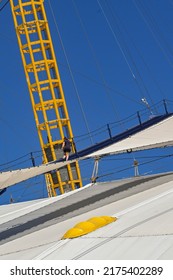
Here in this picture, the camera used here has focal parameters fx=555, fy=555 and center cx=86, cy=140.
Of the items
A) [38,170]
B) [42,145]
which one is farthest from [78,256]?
[42,145]

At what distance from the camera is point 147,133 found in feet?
88.3

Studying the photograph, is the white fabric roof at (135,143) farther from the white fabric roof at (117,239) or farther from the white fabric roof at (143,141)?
the white fabric roof at (117,239)

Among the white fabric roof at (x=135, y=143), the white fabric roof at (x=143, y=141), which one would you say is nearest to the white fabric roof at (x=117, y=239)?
the white fabric roof at (x=135, y=143)

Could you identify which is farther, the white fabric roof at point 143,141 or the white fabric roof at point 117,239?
the white fabric roof at point 143,141

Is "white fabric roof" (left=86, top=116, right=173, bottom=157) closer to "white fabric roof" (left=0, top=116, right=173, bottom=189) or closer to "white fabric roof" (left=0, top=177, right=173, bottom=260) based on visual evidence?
"white fabric roof" (left=0, top=116, right=173, bottom=189)

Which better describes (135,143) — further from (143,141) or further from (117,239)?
(117,239)

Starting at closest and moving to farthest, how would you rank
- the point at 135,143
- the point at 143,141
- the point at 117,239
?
the point at 117,239 → the point at 135,143 → the point at 143,141

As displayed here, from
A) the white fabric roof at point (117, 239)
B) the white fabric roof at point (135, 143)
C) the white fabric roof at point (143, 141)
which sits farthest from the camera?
the white fabric roof at point (143, 141)

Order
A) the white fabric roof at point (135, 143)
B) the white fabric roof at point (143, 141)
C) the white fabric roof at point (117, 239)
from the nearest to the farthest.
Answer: the white fabric roof at point (117, 239), the white fabric roof at point (135, 143), the white fabric roof at point (143, 141)

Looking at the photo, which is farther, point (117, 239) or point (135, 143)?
point (135, 143)

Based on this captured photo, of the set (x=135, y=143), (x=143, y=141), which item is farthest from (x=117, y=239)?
(x=143, y=141)

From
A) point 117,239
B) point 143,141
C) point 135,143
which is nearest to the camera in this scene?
point 117,239
